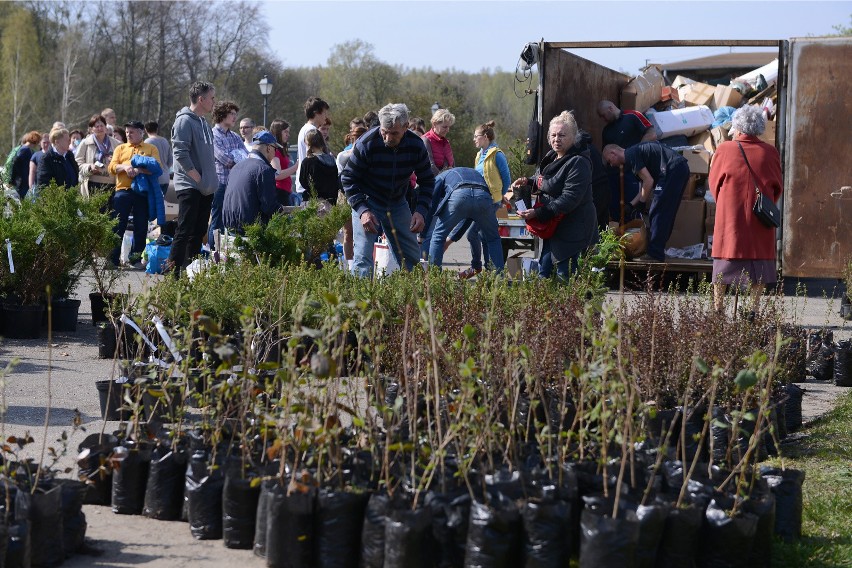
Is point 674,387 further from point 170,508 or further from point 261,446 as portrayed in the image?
point 170,508

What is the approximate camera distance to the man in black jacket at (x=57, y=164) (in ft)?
41.2

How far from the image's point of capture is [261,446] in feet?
14.0

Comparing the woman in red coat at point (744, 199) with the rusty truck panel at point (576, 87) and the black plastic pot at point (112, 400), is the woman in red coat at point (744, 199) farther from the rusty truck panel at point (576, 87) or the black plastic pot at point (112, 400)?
the black plastic pot at point (112, 400)

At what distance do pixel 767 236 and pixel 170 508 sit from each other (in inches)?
209

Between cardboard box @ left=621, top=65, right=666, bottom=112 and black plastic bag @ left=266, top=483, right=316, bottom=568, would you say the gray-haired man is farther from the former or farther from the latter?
cardboard box @ left=621, top=65, right=666, bottom=112

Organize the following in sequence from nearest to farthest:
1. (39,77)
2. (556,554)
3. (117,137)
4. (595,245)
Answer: (556,554)
(595,245)
(117,137)
(39,77)

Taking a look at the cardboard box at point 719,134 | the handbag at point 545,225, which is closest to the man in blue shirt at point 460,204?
the handbag at point 545,225

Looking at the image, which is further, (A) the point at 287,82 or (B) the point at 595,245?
(A) the point at 287,82

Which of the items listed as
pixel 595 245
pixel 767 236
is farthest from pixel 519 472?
pixel 767 236

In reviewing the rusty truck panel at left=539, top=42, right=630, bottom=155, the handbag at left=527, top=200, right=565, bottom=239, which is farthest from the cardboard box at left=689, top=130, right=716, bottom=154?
the handbag at left=527, top=200, right=565, bottom=239

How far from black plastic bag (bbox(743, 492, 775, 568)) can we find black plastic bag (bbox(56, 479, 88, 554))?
2.24 m

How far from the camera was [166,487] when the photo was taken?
13.6 feet

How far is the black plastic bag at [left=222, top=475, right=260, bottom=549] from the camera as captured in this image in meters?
3.86

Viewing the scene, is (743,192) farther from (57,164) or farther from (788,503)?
(57,164)
